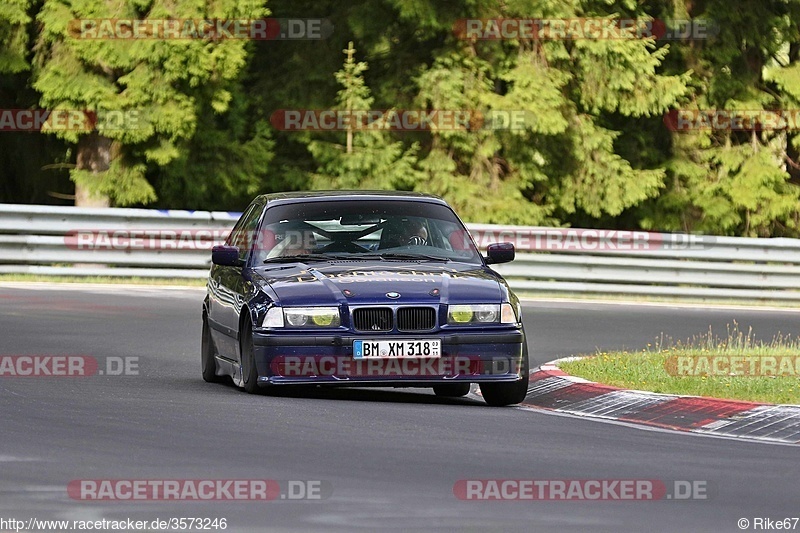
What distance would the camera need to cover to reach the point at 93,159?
29094mm

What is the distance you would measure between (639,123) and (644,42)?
270cm

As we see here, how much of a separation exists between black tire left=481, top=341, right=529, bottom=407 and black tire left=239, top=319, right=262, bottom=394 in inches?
62.9

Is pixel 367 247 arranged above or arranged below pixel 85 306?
above

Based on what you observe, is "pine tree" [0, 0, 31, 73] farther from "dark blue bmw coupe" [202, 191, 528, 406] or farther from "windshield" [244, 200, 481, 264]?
"dark blue bmw coupe" [202, 191, 528, 406]

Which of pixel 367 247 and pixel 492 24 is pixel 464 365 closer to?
pixel 367 247

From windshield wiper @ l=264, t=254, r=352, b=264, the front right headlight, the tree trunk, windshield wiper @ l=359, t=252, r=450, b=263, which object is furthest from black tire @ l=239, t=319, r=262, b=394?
the tree trunk

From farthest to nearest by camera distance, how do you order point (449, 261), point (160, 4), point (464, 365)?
point (160, 4) < point (449, 261) < point (464, 365)

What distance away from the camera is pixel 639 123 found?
35.4 m

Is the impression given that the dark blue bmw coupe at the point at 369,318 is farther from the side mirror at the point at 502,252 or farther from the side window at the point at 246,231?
the side window at the point at 246,231

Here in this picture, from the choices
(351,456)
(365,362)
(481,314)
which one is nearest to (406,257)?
(481,314)

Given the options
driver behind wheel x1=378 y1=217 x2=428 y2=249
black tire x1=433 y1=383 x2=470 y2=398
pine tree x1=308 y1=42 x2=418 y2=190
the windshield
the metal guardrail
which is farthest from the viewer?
pine tree x1=308 y1=42 x2=418 y2=190

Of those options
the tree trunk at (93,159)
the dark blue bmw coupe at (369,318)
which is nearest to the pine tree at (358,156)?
the tree trunk at (93,159)

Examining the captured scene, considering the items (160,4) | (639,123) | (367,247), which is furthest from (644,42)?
(367,247)

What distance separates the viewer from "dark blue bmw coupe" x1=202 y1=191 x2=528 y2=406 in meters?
12.3
